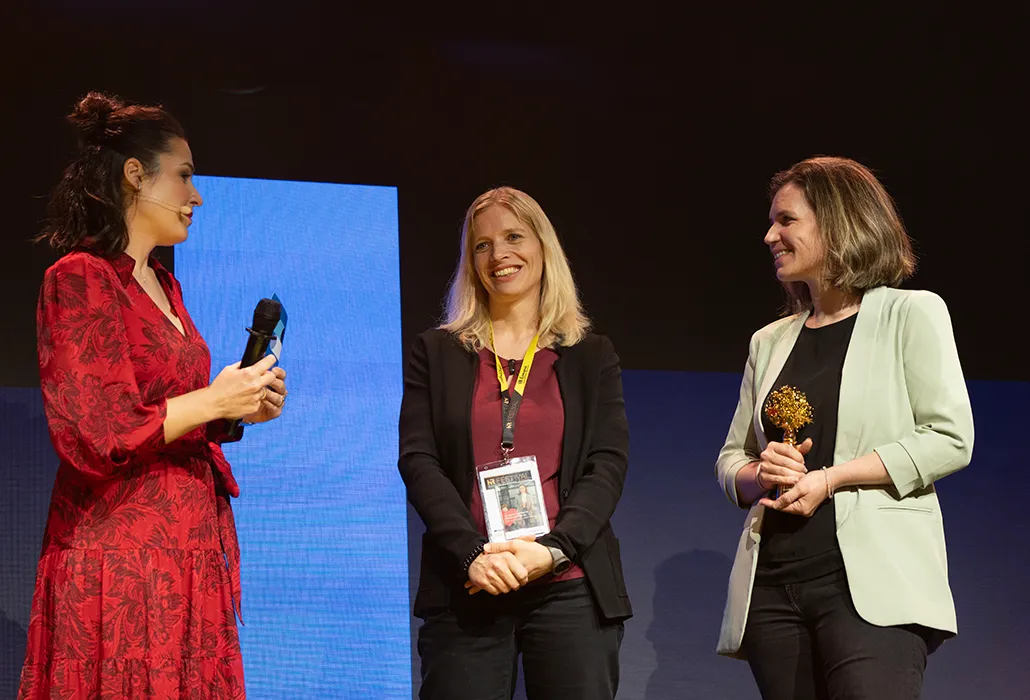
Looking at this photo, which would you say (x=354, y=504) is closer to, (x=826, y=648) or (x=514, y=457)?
(x=514, y=457)

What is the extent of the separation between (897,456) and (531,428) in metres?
0.80

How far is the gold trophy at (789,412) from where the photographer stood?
2.39 meters

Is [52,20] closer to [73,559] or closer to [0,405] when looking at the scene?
[0,405]

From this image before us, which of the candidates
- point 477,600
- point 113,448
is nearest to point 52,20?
point 113,448

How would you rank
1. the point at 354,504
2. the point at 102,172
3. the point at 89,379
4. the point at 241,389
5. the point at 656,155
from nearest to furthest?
the point at 89,379 < the point at 241,389 < the point at 102,172 < the point at 354,504 < the point at 656,155

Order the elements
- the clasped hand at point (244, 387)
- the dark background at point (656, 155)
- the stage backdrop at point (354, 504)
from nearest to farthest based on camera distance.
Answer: the clasped hand at point (244, 387) → the stage backdrop at point (354, 504) → the dark background at point (656, 155)

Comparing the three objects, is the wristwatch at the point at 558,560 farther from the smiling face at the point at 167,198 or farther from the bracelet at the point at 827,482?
the smiling face at the point at 167,198

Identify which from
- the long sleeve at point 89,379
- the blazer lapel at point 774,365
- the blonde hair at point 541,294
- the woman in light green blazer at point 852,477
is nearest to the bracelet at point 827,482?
the woman in light green blazer at point 852,477

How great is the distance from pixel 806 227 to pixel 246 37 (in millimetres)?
1997

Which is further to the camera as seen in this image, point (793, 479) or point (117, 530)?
point (793, 479)

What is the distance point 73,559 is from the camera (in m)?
2.02

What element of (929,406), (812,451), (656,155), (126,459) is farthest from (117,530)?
(656,155)

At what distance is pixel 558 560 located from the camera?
2.37 m

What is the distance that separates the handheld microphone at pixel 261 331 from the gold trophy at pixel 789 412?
108 cm
